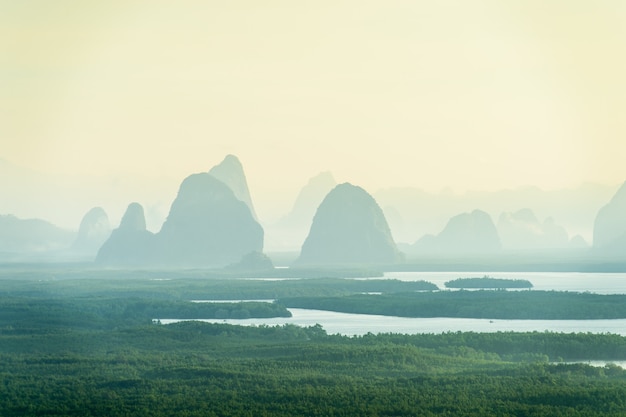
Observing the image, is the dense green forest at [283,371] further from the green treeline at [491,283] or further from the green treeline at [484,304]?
the green treeline at [491,283]

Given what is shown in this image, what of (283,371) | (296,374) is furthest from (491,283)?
(296,374)

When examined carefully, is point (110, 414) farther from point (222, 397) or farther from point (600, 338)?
point (600, 338)

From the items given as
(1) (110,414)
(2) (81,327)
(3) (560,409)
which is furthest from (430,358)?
(2) (81,327)

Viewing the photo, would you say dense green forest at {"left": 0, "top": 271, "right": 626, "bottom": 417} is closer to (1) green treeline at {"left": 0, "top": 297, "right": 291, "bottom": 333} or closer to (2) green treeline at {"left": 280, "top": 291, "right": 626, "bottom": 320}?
(1) green treeline at {"left": 0, "top": 297, "right": 291, "bottom": 333}

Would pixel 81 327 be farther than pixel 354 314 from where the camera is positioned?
No

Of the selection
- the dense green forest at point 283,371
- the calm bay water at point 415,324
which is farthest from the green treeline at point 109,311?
the calm bay water at point 415,324

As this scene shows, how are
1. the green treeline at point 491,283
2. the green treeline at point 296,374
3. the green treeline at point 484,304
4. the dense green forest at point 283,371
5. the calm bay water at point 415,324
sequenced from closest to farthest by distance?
the green treeline at point 296,374 < the dense green forest at point 283,371 < the calm bay water at point 415,324 < the green treeline at point 484,304 < the green treeline at point 491,283

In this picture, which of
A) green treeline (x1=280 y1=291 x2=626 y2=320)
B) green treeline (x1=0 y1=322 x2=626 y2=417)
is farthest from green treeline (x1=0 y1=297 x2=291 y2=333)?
green treeline (x1=0 y1=322 x2=626 y2=417)
